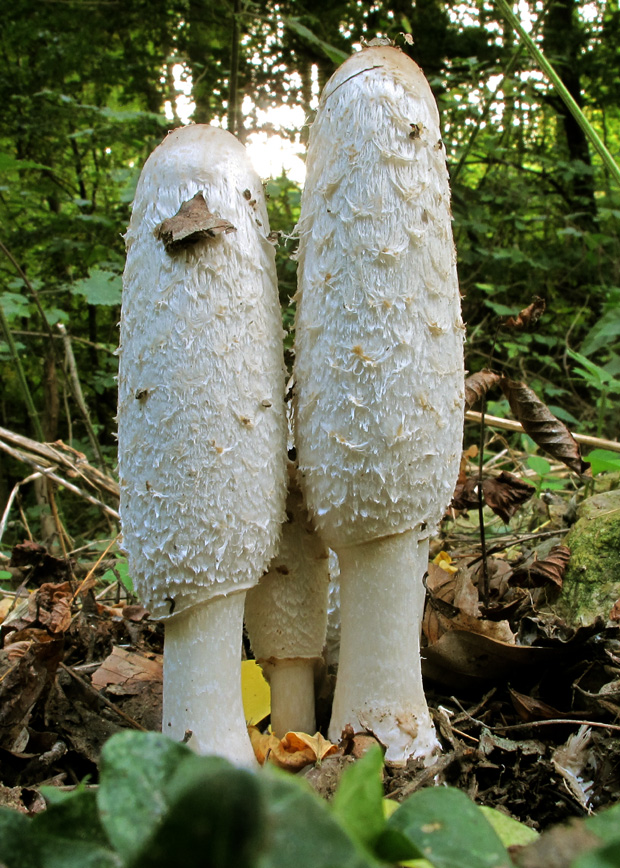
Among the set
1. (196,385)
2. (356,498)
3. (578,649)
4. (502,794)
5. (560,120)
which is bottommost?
(502,794)

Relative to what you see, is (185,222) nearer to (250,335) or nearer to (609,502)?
(250,335)

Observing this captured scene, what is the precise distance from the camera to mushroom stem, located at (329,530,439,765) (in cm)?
148

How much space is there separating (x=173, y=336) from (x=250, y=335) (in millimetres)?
165

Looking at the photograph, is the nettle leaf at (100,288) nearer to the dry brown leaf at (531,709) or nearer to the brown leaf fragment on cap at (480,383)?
the brown leaf fragment on cap at (480,383)

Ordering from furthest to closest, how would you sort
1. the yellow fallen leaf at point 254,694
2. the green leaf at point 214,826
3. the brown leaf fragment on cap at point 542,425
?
1. the brown leaf fragment on cap at point 542,425
2. the yellow fallen leaf at point 254,694
3. the green leaf at point 214,826

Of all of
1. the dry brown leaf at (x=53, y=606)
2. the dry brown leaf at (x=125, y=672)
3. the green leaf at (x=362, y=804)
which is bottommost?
the dry brown leaf at (x=125, y=672)

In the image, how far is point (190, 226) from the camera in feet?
4.44

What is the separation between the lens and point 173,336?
1364 mm

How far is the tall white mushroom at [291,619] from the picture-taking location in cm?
164

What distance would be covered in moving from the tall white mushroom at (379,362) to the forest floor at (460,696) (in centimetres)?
17

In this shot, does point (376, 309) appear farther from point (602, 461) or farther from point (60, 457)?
point (60, 457)

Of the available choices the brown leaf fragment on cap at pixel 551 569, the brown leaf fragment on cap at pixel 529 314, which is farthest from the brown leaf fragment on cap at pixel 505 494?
the brown leaf fragment on cap at pixel 529 314

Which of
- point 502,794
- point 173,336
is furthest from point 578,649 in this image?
point 173,336

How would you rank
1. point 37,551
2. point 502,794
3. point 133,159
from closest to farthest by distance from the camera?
point 502,794, point 37,551, point 133,159
